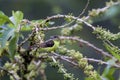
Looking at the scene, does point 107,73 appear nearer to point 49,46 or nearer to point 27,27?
point 49,46

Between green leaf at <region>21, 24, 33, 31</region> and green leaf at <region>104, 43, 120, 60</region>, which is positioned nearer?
green leaf at <region>104, 43, 120, 60</region>

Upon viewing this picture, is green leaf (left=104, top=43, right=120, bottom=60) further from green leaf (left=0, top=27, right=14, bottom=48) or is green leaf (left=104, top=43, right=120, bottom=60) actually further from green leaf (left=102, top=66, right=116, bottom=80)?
green leaf (left=0, top=27, right=14, bottom=48)

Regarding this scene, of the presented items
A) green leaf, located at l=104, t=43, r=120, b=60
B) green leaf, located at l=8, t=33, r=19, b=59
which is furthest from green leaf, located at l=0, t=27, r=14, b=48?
green leaf, located at l=104, t=43, r=120, b=60

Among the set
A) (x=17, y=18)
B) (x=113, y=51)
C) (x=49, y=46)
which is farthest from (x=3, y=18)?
(x=113, y=51)

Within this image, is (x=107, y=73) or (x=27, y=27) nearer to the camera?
(x=107, y=73)

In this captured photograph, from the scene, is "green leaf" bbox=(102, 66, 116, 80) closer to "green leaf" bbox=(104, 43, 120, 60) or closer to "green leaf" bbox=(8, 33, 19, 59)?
"green leaf" bbox=(104, 43, 120, 60)

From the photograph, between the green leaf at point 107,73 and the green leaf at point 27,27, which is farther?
the green leaf at point 27,27

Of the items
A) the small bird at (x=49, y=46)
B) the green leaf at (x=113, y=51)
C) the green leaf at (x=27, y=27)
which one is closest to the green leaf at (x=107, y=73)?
the green leaf at (x=113, y=51)

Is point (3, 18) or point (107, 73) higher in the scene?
point (3, 18)

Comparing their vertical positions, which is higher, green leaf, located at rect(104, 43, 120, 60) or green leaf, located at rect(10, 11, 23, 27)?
green leaf, located at rect(10, 11, 23, 27)

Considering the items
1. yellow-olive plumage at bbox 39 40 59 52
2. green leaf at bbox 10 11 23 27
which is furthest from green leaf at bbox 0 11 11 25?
yellow-olive plumage at bbox 39 40 59 52

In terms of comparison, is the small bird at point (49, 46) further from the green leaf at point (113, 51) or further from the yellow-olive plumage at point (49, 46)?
the green leaf at point (113, 51)

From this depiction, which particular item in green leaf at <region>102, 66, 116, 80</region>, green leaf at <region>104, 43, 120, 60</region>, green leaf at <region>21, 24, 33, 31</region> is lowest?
green leaf at <region>102, 66, 116, 80</region>

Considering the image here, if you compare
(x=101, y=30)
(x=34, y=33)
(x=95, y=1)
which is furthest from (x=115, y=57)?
(x=95, y=1)
